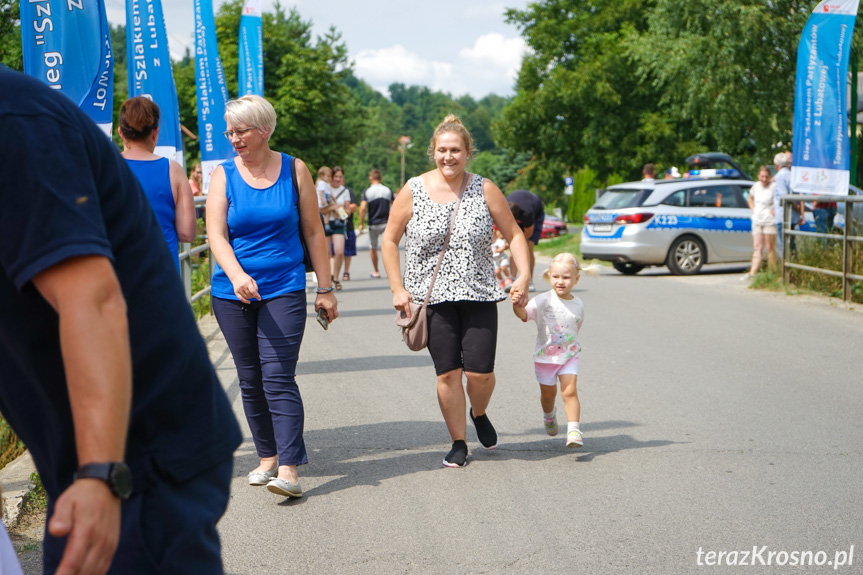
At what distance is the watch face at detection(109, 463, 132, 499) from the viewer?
5.16 feet

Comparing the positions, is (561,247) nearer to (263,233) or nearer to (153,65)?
(153,65)

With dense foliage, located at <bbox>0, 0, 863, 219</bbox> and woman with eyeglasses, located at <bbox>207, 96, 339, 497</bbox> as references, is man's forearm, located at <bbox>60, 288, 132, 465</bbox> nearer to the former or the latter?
woman with eyeglasses, located at <bbox>207, 96, 339, 497</bbox>

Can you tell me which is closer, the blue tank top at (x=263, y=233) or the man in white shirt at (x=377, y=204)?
the blue tank top at (x=263, y=233)

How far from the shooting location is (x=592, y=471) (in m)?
5.32

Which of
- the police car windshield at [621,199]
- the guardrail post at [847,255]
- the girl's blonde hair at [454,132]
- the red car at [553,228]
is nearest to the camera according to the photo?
the girl's blonde hair at [454,132]

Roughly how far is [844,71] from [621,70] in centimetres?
2700

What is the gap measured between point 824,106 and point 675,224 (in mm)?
4378

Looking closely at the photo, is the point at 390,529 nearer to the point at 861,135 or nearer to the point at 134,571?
the point at 134,571

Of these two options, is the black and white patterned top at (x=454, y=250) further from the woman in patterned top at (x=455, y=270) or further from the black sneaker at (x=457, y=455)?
the black sneaker at (x=457, y=455)

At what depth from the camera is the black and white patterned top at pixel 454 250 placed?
17.5 feet

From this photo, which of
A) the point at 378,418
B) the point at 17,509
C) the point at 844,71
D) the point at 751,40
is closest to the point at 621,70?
the point at 751,40

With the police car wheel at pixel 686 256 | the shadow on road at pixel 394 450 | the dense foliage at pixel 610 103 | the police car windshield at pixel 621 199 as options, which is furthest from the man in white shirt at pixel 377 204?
the shadow on road at pixel 394 450

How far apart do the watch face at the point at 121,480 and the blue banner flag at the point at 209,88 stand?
11484 mm

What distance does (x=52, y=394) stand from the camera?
1683 mm
